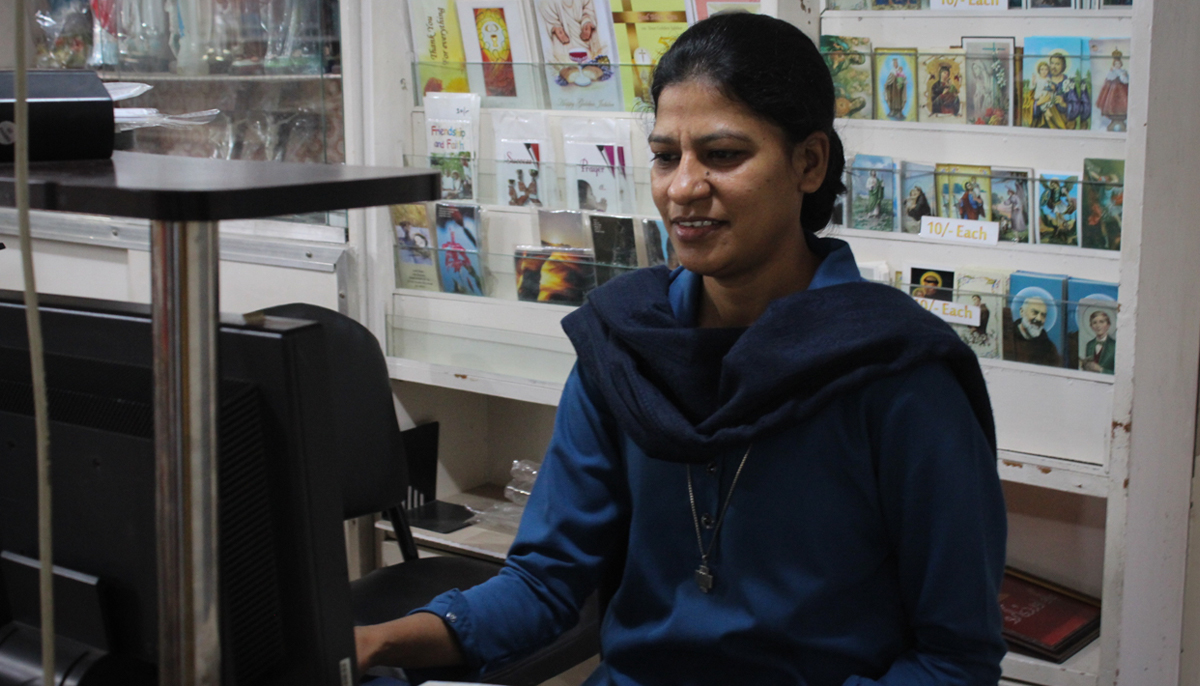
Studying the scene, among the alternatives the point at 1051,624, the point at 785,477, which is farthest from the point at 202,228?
the point at 1051,624

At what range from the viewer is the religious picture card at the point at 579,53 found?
2.30m

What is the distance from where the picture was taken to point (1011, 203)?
1.89 m

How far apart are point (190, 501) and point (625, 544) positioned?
0.71 m

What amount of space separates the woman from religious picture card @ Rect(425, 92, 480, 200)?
1.28 m

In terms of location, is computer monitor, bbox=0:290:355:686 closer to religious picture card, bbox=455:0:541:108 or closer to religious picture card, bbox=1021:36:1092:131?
religious picture card, bbox=1021:36:1092:131

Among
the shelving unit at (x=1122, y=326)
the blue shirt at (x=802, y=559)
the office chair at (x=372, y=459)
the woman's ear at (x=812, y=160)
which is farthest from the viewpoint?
the office chair at (x=372, y=459)

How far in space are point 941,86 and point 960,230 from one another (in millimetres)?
247

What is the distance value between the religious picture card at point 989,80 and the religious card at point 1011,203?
0.09 metres

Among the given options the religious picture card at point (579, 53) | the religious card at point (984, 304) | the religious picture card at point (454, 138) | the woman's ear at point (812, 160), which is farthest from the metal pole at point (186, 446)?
the religious picture card at point (454, 138)

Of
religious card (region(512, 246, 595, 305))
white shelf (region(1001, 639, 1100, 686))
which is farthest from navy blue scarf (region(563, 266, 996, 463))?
religious card (region(512, 246, 595, 305))

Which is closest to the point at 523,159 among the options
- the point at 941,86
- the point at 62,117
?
the point at 941,86

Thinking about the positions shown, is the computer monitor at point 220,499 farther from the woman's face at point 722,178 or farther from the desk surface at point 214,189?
the woman's face at point 722,178

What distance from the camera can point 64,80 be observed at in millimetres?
915

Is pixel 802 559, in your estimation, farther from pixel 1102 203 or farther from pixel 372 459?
pixel 372 459
